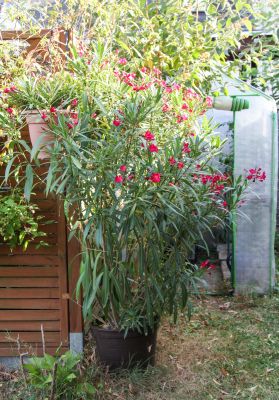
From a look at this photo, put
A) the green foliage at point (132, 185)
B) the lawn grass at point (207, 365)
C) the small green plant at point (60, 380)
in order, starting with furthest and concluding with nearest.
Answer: the lawn grass at point (207, 365) < the small green plant at point (60, 380) < the green foliage at point (132, 185)

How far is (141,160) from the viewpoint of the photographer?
3.02 meters

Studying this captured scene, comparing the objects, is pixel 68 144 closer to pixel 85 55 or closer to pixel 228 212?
pixel 85 55

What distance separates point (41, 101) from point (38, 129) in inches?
7.2

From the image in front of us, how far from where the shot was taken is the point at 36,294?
144 inches

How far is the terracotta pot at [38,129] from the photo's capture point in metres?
3.03

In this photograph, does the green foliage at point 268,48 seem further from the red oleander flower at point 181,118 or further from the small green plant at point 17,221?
the small green plant at point 17,221

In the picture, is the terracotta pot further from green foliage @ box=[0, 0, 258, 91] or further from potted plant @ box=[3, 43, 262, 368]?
green foliage @ box=[0, 0, 258, 91]

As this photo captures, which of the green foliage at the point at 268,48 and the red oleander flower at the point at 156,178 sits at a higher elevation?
the green foliage at the point at 268,48

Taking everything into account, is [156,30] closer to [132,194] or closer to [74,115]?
[74,115]

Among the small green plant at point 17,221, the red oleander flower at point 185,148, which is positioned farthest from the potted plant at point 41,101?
the red oleander flower at point 185,148

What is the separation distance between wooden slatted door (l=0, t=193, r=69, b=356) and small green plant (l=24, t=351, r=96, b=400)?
37cm

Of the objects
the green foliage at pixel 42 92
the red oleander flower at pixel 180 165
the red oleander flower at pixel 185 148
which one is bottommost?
the red oleander flower at pixel 180 165

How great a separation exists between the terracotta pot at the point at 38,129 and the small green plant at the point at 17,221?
0.49m

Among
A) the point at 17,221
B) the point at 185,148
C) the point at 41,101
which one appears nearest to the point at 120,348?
the point at 17,221
